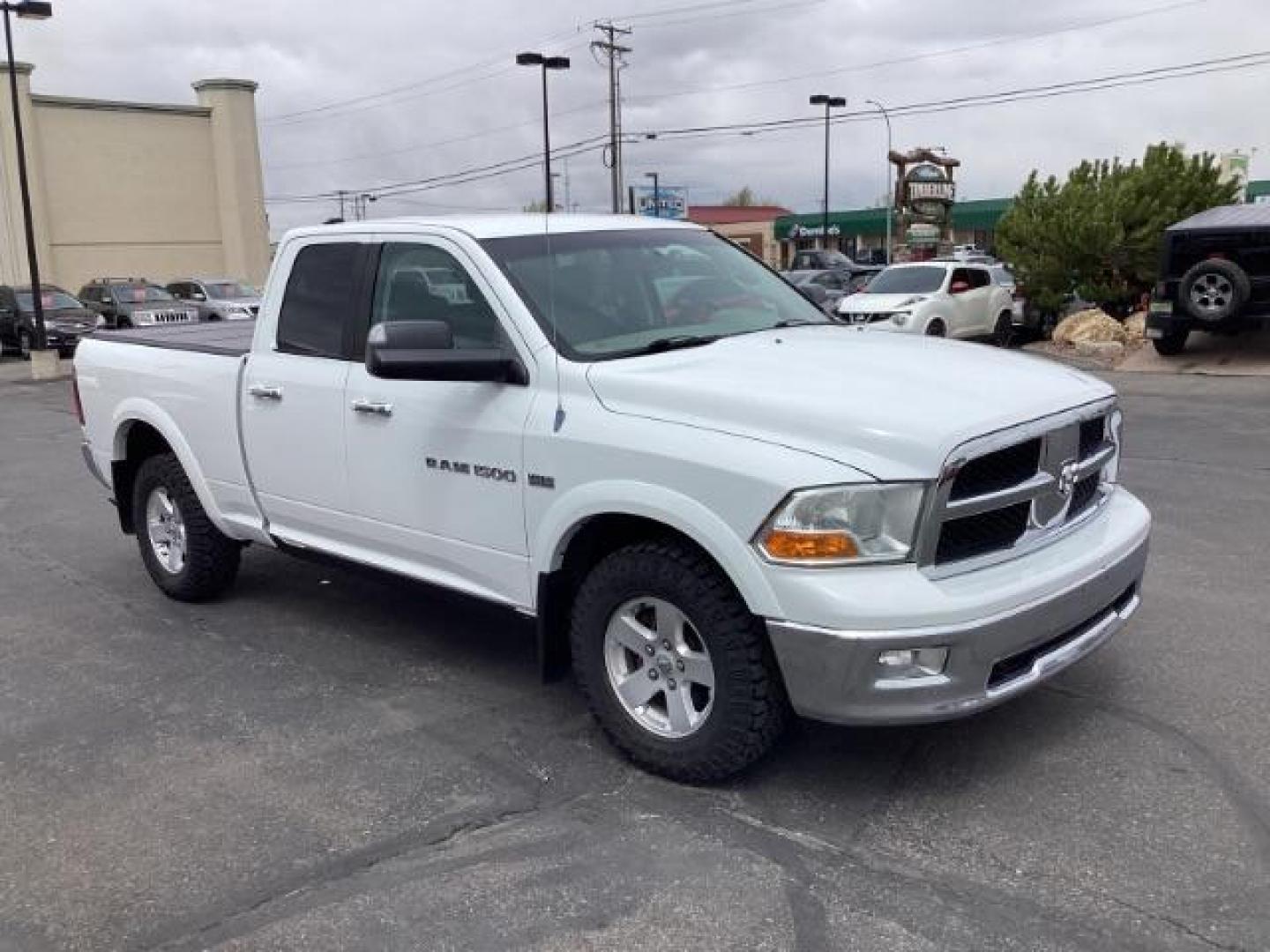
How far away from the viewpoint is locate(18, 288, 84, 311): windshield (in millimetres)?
26188

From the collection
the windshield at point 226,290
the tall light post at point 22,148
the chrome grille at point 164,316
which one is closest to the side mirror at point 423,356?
the tall light post at point 22,148

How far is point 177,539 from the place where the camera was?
6.07 metres

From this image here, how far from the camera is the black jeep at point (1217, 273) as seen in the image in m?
14.6

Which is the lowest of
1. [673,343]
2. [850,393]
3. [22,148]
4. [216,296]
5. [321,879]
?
[321,879]

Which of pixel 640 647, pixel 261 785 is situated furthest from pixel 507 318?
pixel 261 785

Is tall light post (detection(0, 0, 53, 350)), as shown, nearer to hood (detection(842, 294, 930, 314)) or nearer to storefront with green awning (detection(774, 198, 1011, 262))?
hood (detection(842, 294, 930, 314))

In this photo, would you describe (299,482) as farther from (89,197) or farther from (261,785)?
(89,197)

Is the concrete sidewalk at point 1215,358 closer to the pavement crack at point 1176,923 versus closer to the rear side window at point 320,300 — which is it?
the rear side window at point 320,300

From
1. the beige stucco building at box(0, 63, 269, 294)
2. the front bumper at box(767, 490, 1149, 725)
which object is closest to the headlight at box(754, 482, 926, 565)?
the front bumper at box(767, 490, 1149, 725)

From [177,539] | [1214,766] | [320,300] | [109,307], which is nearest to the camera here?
[1214,766]

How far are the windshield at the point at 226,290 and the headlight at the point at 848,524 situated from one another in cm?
2733

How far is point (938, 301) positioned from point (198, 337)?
48.5 feet

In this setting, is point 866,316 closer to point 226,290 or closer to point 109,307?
point 226,290

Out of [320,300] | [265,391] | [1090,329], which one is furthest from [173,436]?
[1090,329]
